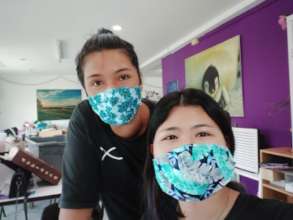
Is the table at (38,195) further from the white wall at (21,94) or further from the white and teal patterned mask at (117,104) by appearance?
the white wall at (21,94)

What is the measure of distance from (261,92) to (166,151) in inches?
102

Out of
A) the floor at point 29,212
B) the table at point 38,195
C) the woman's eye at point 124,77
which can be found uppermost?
the woman's eye at point 124,77

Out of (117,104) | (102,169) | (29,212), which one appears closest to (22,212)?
(29,212)

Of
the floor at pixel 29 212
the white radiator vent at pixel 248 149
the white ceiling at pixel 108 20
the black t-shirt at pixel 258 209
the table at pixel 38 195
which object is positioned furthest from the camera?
the floor at pixel 29 212

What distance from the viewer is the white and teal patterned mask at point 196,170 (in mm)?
850

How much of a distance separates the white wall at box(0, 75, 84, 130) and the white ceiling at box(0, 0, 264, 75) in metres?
3.87

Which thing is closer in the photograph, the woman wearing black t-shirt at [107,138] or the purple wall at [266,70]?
the woman wearing black t-shirt at [107,138]

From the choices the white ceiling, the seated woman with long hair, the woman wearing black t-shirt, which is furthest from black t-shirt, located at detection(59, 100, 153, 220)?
the white ceiling

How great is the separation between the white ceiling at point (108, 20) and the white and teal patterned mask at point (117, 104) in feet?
4.84

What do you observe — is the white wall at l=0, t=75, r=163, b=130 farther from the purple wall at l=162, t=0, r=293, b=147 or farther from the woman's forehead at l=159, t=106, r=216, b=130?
the woman's forehead at l=159, t=106, r=216, b=130

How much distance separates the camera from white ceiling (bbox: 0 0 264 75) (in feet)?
10.9

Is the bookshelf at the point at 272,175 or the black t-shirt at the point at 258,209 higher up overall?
the black t-shirt at the point at 258,209

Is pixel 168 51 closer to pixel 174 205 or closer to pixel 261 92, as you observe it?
pixel 261 92

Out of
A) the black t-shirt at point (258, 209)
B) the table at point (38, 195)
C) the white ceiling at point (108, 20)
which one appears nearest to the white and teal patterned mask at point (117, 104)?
the black t-shirt at point (258, 209)
